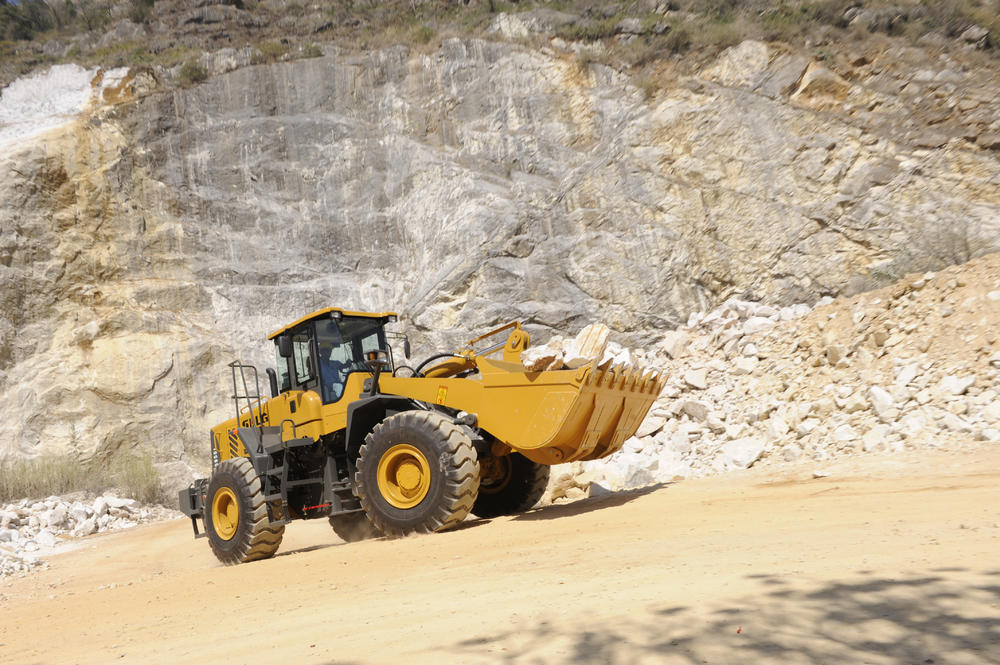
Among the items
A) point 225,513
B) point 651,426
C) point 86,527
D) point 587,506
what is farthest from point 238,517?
point 86,527

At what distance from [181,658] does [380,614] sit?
1069 millimetres

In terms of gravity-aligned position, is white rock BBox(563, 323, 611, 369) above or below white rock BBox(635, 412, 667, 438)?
above

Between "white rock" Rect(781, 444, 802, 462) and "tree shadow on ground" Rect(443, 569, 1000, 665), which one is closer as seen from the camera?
"tree shadow on ground" Rect(443, 569, 1000, 665)

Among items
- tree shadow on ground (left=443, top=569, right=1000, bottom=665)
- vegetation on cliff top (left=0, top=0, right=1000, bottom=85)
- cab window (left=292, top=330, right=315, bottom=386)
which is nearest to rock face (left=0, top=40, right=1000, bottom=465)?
vegetation on cliff top (left=0, top=0, right=1000, bottom=85)

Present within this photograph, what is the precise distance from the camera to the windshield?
8914 mm

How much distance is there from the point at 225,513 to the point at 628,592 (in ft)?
21.5

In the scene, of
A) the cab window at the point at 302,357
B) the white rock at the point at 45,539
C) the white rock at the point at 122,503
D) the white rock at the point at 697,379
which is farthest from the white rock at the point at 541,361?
the white rock at the point at 122,503

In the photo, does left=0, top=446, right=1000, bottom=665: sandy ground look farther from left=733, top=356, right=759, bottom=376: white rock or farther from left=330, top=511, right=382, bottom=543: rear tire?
left=733, top=356, right=759, bottom=376: white rock

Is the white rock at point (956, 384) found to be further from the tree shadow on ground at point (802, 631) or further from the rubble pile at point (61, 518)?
the rubble pile at point (61, 518)

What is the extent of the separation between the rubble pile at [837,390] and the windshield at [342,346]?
330 centimetres

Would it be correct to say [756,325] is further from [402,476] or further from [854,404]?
[402,476]

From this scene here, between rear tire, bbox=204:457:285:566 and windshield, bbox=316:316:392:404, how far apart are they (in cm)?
129

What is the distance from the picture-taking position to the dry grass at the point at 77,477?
61.9 feet

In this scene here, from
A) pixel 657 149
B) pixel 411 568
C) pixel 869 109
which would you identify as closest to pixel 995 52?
pixel 869 109
